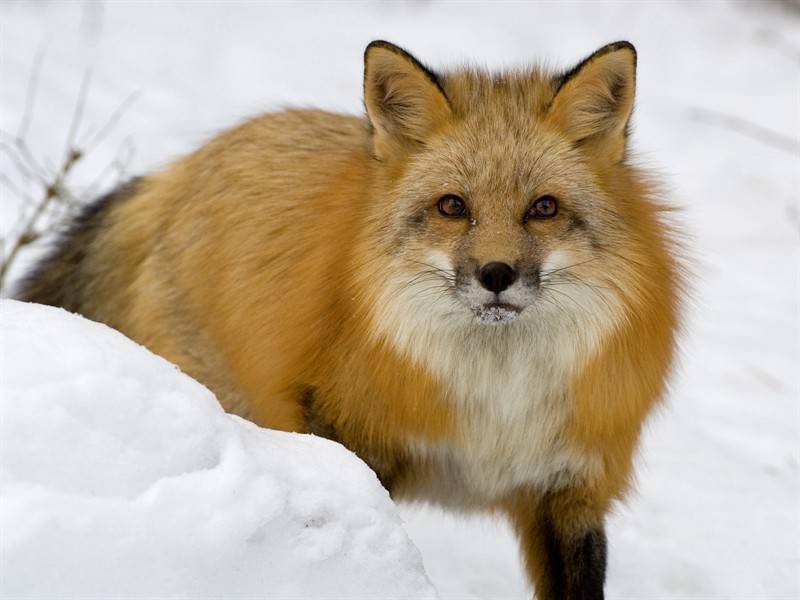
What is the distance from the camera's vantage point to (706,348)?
257 inches

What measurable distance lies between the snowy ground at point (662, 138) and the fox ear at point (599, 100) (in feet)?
1.72

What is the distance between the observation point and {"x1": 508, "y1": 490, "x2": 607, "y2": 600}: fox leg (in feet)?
12.1

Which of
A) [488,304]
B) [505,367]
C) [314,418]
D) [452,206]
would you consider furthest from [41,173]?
[488,304]

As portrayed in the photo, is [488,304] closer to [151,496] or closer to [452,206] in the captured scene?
[452,206]

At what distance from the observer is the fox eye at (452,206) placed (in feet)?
11.1

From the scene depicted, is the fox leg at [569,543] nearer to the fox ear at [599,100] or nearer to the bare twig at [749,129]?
the fox ear at [599,100]

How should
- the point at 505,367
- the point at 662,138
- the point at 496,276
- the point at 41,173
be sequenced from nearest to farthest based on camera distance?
the point at 496,276 → the point at 505,367 → the point at 41,173 → the point at 662,138

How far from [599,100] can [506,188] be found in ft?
1.61

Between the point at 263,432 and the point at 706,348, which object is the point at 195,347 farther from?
the point at 706,348

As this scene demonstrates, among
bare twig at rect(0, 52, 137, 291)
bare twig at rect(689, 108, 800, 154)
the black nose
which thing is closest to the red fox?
the black nose

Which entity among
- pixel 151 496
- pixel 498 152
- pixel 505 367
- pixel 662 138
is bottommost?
pixel 662 138

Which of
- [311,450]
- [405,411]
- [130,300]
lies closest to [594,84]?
[405,411]

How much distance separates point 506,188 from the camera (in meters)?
3.35

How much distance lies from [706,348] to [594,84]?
3375 millimetres
